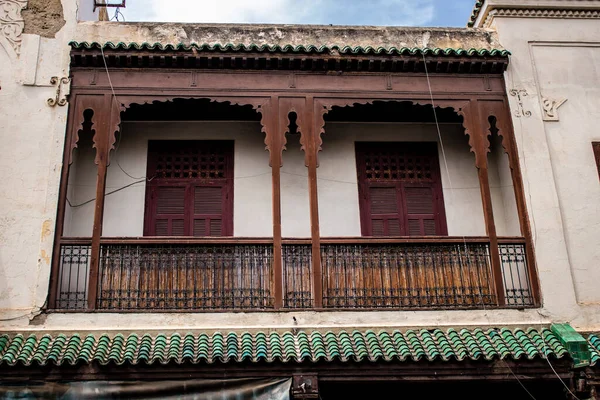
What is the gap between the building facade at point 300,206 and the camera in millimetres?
8406

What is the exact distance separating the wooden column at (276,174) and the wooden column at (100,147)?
196 cm

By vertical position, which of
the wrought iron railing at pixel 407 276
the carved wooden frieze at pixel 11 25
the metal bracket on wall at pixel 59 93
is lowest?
the wrought iron railing at pixel 407 276

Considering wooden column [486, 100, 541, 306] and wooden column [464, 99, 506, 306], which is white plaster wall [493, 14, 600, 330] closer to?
wooden column [486, 100, 541, 306]

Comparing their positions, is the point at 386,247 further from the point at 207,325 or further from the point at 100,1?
the point at 100,1

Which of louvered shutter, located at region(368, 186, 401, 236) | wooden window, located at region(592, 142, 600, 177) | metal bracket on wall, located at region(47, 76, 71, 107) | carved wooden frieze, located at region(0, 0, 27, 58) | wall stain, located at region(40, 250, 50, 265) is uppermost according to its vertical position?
carved wooden frieze, located at region(0, 0, 27, 58)

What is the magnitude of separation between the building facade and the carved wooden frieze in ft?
0.10

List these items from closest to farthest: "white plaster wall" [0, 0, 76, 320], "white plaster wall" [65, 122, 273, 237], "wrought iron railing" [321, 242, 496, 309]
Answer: "white plaster wall" [0, 0, 76, 320], "wrought iron railing" [321, 242, 496, 309], "white plaster wall" [65, 122, 273, 237]

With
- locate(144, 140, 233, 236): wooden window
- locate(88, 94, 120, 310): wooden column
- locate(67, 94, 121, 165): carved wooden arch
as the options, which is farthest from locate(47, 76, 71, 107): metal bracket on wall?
locate(144, 140, 233, 236): wooden window

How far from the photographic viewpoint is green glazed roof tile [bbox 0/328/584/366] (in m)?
8.05

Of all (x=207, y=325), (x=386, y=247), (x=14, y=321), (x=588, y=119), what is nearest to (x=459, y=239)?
(x=386, y=247)

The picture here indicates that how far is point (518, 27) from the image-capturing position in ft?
35.6

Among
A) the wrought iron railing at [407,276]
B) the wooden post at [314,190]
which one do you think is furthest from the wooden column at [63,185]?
the wrought iron railing at [407,276]

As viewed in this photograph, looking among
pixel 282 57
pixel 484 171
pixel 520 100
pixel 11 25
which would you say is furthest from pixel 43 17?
pixel 520 100

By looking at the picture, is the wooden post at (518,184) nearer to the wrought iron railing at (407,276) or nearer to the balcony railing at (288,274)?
the balcony railing at (288,274)
